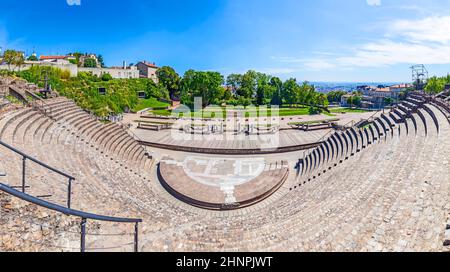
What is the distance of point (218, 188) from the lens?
1468cm

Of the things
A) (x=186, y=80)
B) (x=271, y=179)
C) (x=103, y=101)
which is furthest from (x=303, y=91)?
(x=271, y=179)

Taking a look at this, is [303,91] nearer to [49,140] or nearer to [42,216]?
[49,140]

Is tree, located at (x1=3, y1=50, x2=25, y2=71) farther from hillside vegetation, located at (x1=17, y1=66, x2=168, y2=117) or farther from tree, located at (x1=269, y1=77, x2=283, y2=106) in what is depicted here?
tree, located at (x1=269, y1=77, x2=283, y2=106)

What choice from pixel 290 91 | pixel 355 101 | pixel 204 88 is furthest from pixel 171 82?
pixel 355 101

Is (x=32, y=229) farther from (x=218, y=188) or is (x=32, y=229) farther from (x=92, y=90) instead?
(x=92, y=90)

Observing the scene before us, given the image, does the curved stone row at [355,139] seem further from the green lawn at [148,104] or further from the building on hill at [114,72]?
the building on hill at [114,72]

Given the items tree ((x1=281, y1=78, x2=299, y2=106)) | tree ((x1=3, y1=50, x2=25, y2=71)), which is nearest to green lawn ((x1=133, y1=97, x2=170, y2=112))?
tree ((x1=3, y1=50, x2=25, y2=71))

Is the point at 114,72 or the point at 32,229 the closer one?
the point at 32,229

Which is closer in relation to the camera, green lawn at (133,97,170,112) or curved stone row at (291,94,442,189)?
curved stone row at (291,94,442,189)

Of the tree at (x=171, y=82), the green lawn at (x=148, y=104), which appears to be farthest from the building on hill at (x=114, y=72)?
the green lawn at (x=148, y=104)

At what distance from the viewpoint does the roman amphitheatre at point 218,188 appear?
5750mm

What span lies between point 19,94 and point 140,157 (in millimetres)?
9380

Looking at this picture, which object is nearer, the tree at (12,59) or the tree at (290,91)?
the tree at (12,59)

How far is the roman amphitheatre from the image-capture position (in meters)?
5.75
